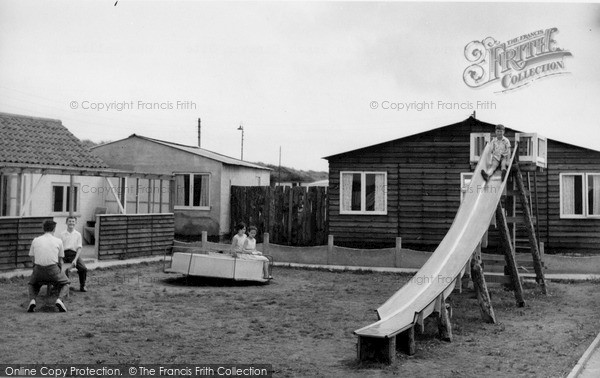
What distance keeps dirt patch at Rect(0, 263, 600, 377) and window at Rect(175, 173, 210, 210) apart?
9.86 m

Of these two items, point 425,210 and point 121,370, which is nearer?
point 121,370

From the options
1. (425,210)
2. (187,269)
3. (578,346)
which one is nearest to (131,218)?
(187,269)

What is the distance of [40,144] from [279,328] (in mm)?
12793

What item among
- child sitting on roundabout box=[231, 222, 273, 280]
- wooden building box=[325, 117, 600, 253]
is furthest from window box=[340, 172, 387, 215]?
child sitting on roundabout box=[231, 222, 273, 280]

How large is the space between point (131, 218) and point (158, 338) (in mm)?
10537

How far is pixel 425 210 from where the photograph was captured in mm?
21719

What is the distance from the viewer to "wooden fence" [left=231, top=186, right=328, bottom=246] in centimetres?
2356

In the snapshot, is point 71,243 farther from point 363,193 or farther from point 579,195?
point 579,195

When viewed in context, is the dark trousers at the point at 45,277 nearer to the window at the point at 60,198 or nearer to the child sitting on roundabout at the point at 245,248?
the child sitting on roundabout at the point at 245,248

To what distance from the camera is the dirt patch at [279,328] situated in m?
8.21

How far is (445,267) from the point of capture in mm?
11180

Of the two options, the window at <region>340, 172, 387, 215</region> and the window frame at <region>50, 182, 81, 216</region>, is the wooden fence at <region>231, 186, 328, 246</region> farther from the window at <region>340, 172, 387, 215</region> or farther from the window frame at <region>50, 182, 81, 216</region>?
the window frame at <region>50, 182, 81, 216</region>

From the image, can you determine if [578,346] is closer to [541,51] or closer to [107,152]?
[541,51]

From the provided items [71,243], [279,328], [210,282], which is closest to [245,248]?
[210,282]
